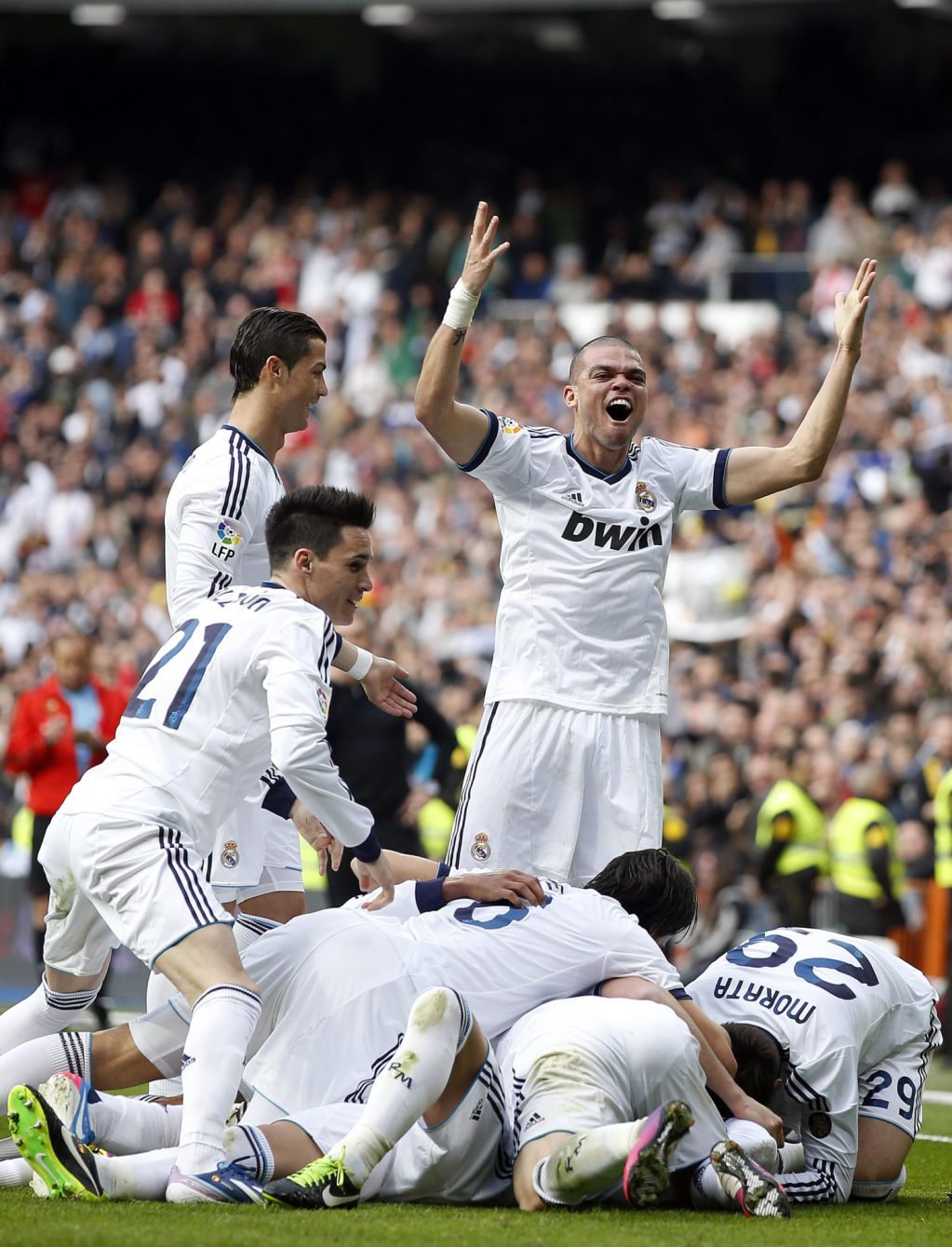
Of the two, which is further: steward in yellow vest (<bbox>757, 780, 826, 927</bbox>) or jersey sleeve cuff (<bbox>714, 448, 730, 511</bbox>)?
steward in yellow vest (<bbox>757, 780, 826, 927</bbox>)

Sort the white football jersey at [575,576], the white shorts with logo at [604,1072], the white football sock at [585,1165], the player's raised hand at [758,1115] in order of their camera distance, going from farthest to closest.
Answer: the white football jersey at [575,576], the player's raised hand at [758,1115], the white shorts with logo at [604,1072], the white football sock at [585,1165]

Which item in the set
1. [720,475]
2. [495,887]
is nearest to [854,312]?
[720,475]

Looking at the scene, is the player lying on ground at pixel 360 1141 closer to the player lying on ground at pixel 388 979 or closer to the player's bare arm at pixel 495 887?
the player lying on ground at pixel 388 979

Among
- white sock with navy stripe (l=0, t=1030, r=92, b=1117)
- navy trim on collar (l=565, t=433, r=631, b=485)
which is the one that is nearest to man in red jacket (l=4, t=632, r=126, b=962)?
navy trim on collar (l=565, t=433, r=631, b=485)

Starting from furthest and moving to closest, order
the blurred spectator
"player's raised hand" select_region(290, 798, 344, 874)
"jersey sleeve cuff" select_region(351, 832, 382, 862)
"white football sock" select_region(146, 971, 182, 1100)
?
the blurred spectator
"player's raised hand" select_region(290, 798, 344, 874)
"white football sock" select_region(146, 971, 182, 1100)
"jersey sleeve cuff" select_region(351, 832, 382, 862)

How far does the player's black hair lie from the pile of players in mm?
12

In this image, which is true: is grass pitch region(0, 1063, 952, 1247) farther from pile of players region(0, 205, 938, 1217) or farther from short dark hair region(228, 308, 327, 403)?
short dark hair region(228, 308, 327, 403)

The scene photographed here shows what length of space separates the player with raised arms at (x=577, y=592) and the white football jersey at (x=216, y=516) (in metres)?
0.61

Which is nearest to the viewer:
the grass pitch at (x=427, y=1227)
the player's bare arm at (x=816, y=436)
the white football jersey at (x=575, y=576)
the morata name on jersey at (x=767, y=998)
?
the grass pitch at (x=427, y=1227)

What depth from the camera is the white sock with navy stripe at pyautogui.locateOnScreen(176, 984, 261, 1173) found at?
472 cm

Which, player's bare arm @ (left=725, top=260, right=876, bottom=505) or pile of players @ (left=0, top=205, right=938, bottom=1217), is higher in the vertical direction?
player's bare arm @ (left=725, top=260, right=876, bottom=505)

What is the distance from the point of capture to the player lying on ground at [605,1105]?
15.6 ft

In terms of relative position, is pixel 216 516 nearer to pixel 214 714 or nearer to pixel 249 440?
pixel 249 440

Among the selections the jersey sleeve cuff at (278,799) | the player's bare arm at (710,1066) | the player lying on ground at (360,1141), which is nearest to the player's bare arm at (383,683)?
the jersey sleeve cuff at (278,799)
